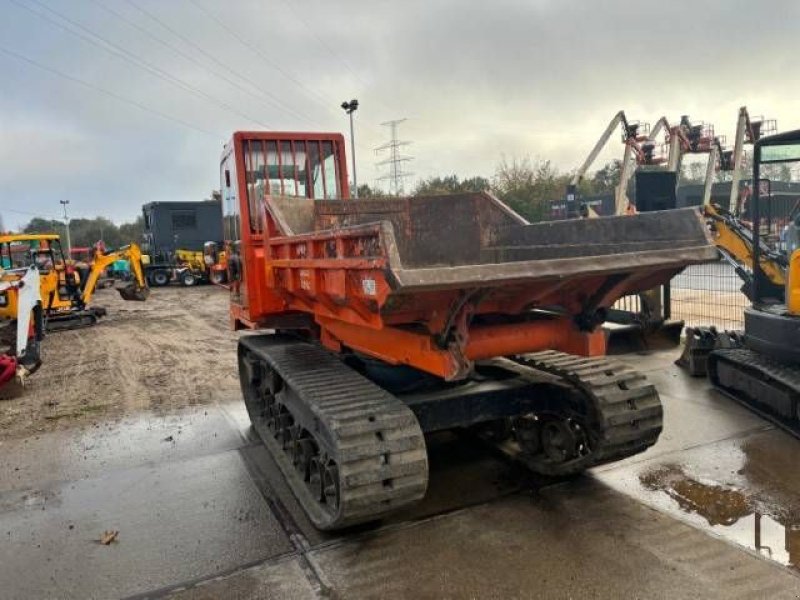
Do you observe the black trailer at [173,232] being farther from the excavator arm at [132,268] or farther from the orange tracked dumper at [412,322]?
the orange tracked dumper at [412,322]

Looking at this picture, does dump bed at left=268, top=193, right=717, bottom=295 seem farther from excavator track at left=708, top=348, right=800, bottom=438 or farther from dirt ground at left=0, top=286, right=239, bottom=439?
dirt ground at left=0, top=286, right=239, bottom=439

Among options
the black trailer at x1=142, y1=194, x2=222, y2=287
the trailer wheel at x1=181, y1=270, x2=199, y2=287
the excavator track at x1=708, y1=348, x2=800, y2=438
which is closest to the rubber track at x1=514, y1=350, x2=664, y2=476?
the excavator track at x1=708, y1=348, x2=800, y2=438

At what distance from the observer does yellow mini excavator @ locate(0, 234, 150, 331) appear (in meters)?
13.9

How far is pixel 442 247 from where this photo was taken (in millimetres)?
4594

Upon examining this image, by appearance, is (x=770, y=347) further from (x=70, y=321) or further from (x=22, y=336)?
(x=70, y=321)

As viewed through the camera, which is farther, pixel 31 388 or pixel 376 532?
pixel 31 388

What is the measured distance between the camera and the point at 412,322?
3.27 metres

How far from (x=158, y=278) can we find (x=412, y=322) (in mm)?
25347

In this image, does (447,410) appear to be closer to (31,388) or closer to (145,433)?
(145,433)

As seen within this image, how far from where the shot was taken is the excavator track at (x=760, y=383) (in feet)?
16.5

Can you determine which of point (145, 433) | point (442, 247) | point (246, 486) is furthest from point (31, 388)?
point (442, 247)

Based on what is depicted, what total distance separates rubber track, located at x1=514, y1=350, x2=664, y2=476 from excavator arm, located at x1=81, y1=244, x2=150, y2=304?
1383 centimetres

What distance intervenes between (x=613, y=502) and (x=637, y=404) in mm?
628

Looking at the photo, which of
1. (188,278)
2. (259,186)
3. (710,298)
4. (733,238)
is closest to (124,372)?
(259,186)
